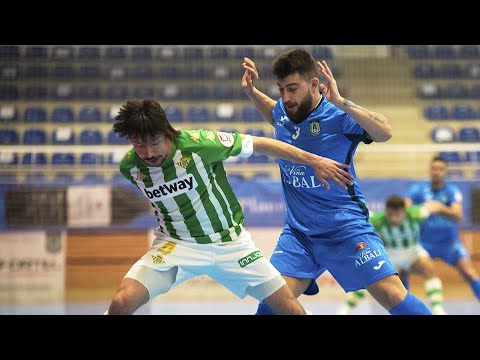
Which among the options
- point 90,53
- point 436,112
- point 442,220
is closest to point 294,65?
point 442,220

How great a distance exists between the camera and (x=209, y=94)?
11922 millimetres

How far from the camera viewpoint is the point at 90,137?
1130 cm

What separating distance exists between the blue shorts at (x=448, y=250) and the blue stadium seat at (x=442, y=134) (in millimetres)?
3669

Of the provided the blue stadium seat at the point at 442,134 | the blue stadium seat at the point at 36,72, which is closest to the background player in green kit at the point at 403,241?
the blue stadium seat at the point at 442,134

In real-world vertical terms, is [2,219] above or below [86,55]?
below

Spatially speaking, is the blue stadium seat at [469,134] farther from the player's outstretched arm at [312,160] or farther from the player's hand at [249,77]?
the player's outstretched arm at [312,160]

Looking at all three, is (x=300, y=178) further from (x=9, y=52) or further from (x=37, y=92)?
(x=9, y=52)

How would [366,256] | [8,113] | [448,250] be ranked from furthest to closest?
[8,113], [448,250], [366,256]

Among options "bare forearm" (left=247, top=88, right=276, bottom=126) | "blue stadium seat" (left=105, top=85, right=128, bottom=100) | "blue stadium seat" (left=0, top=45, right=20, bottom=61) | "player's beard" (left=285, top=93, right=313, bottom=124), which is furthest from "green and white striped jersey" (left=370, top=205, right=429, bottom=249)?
"blue stadium seat" (left=0, top=45, right=20, bottom=61)

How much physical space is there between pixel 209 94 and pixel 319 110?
7.47m

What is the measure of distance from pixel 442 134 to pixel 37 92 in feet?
21.9

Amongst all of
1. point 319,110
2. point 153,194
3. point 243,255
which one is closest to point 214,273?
point 243,255

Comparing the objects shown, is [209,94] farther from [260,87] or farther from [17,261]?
[17,261]

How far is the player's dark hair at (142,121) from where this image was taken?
3836 mm
